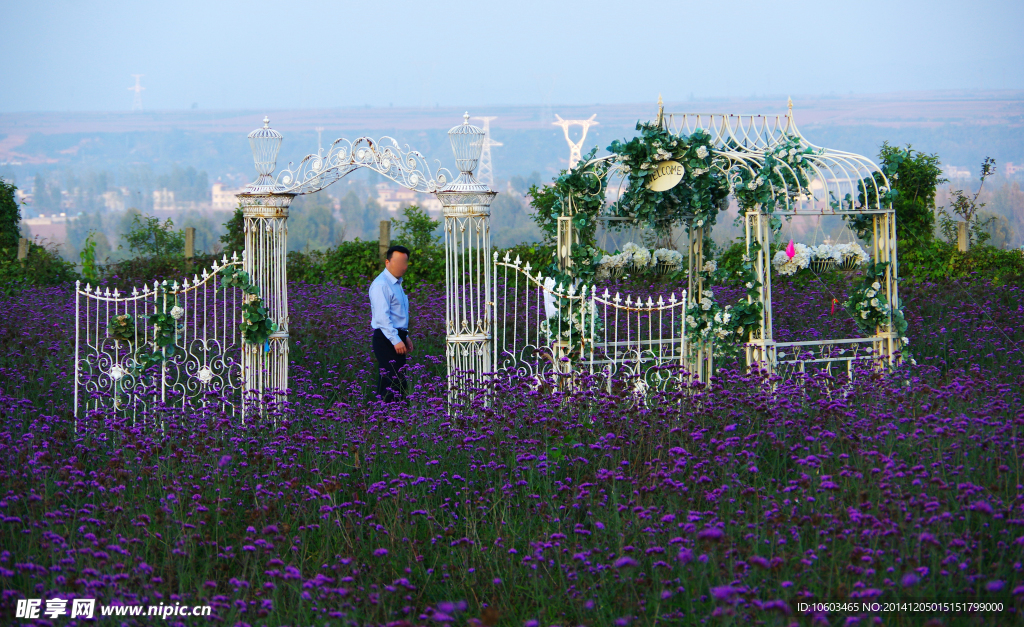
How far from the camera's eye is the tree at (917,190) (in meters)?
14.2

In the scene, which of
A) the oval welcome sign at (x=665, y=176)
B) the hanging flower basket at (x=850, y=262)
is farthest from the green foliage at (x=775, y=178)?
the hanging flower basket at (x=850, y=262)

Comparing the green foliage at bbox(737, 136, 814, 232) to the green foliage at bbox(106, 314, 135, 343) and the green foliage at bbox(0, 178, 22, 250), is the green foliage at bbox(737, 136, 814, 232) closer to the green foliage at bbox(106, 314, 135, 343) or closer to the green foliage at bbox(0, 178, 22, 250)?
the green foliage at bbox(106, 314, 135, 343)

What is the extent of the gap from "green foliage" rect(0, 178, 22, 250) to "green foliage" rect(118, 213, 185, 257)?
226cm

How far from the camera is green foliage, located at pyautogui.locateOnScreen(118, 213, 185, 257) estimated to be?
1931 cm

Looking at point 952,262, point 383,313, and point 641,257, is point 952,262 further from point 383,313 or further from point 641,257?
point 383,313

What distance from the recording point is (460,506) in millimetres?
4738

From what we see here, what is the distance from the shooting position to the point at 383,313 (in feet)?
23.4

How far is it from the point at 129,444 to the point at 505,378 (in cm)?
260

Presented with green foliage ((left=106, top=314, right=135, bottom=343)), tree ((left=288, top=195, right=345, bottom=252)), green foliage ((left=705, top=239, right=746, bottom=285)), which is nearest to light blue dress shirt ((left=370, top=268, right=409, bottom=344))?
green foliage ((left=106, top=314, right=135, bottom=343))

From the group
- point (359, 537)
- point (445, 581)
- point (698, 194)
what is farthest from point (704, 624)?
point (698, 194)

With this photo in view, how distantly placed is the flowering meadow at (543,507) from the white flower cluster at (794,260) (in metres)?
1.43

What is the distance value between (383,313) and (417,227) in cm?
896

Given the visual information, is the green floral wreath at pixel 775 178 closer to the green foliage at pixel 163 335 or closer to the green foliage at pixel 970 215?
the green foliage at pixel 163 335

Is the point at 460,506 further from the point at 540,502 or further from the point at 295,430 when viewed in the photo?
the point at 295,430
